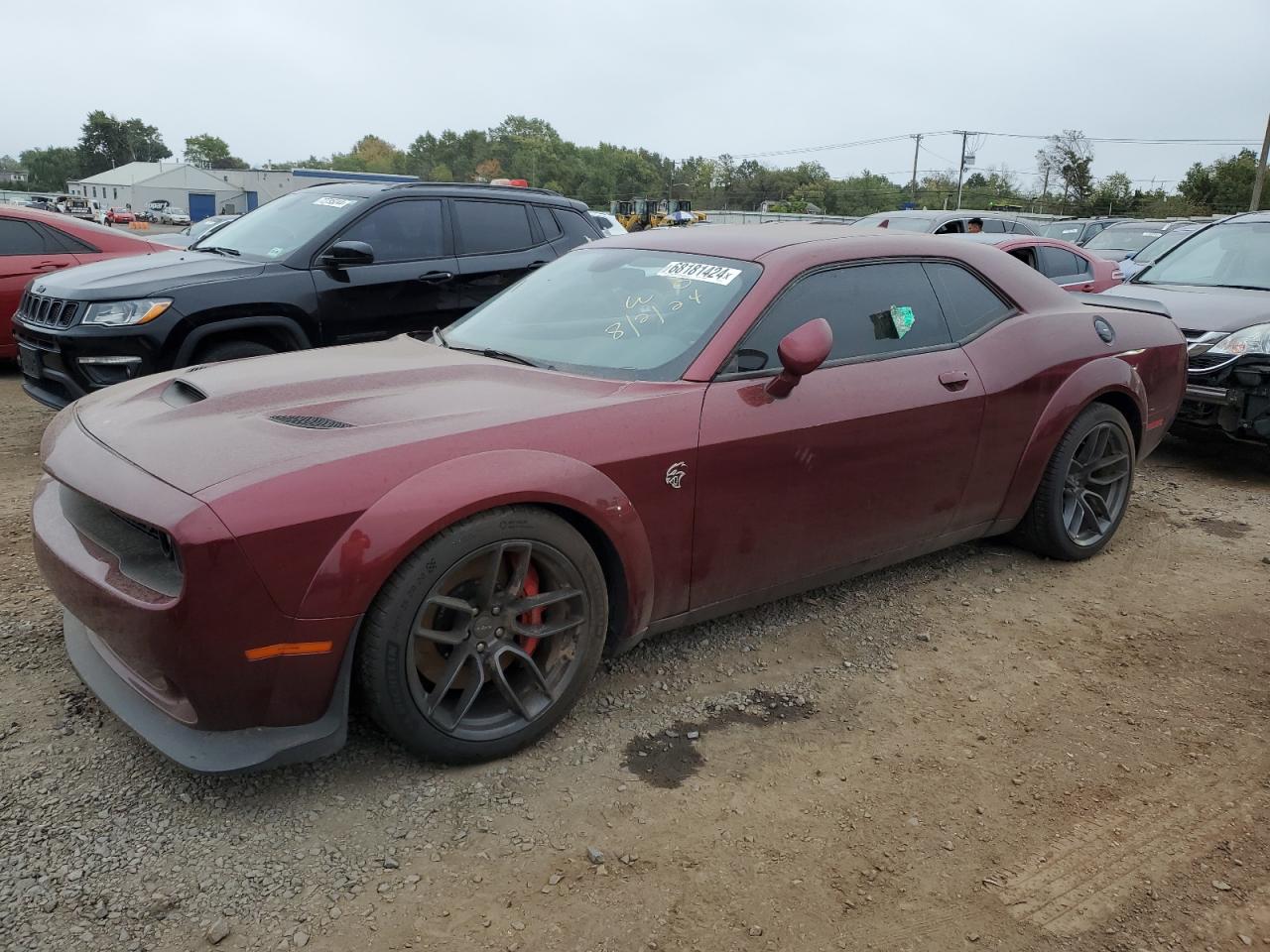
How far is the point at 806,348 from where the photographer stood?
3018mm

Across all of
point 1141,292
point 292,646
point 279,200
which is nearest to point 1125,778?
point 292,646

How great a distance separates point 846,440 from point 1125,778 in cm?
136

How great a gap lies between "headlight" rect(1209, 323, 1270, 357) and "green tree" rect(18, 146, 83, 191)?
14284cm

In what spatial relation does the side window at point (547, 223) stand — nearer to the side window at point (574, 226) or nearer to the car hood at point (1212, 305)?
the side window at point (574, 226)

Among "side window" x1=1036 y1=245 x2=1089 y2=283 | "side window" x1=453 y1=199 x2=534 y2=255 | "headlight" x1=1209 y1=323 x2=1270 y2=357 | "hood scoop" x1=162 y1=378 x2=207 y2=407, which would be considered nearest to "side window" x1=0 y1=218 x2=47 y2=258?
"side window" x1=453 y1=199 x2=534 y2=255

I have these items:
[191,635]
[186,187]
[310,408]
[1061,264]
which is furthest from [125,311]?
[186,187]

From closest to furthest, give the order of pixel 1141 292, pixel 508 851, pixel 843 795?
pixel 508 851
pixel 843 795
pixel 1141 292

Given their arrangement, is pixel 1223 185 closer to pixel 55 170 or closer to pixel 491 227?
pixel 491 227

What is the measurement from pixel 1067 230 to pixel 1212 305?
16.3m

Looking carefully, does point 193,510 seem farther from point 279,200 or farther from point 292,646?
point 279,200

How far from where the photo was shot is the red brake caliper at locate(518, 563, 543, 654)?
2732mm

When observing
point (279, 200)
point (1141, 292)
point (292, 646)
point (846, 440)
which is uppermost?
Result: point (279, 200)

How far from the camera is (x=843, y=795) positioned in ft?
8.70

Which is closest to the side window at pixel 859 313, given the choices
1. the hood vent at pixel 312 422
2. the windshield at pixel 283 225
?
the hood vent at pixel 312 422
